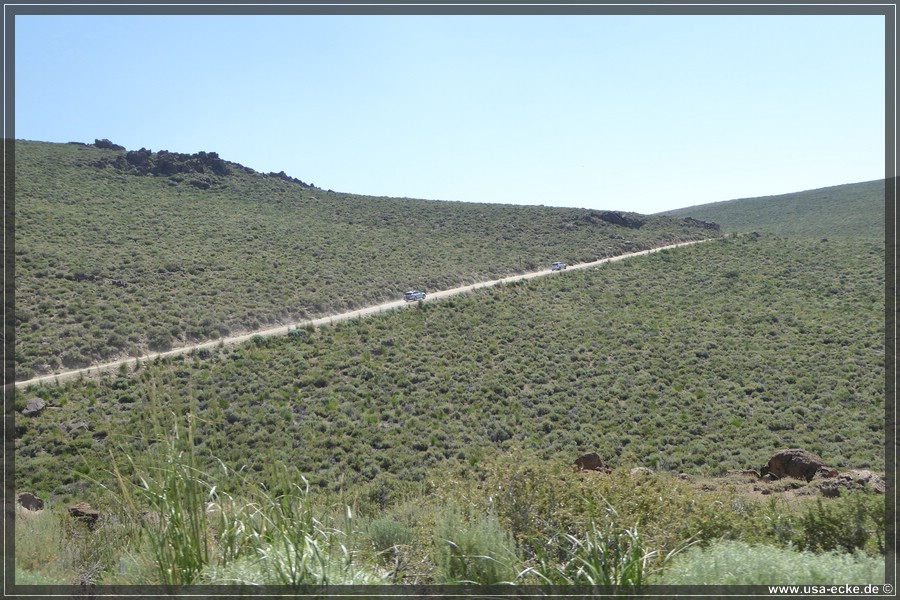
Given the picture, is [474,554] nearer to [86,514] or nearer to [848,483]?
[86,514]

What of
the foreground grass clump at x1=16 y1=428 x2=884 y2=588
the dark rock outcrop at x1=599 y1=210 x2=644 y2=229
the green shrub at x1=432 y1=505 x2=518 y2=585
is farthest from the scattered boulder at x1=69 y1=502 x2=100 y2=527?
the dark rock outcrop at x1=599 y1=210 x2=644 y2=229

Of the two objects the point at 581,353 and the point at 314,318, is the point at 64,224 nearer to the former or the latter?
the point at 314,318

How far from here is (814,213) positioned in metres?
63.9

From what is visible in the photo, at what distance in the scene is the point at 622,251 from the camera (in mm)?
44938

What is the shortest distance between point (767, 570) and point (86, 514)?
8389mm

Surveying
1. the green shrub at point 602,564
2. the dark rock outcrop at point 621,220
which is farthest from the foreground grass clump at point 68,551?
the dark rock outcrop at point 621,220

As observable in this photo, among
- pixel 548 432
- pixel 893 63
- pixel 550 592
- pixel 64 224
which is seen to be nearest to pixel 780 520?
pixel 550 592

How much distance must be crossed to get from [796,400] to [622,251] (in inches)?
1148

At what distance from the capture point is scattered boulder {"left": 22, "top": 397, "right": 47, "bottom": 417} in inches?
582

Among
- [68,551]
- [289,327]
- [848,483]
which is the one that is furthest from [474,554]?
[289,327]

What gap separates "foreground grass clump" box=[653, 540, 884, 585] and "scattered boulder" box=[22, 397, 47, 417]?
16.9 metres

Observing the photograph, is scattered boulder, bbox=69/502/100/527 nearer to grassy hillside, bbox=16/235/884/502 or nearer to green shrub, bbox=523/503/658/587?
grassy hillside, bbox=16/235/884/502

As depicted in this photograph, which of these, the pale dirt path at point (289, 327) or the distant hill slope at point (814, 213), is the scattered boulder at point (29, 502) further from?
the distant hill slope at point (814, 213)

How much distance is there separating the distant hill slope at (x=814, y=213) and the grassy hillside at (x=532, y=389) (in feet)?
86.6
